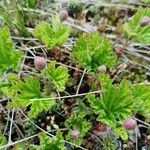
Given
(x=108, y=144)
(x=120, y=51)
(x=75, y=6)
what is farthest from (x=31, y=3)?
(x=108, y=144)

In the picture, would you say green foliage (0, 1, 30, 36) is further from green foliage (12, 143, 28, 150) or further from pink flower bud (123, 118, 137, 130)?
pink flower bud (123, 118, 137, 130)

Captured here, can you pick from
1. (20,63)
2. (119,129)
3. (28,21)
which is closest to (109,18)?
(28,21)

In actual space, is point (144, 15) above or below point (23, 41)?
above

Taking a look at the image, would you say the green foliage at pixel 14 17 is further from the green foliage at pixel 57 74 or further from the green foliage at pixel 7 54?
the green foliage at pixel 57 74

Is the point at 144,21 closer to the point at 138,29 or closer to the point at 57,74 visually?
the point at 138,29

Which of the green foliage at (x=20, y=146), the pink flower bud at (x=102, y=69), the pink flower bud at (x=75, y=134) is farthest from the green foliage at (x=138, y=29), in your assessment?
the green foliage at (x=20, y=146)

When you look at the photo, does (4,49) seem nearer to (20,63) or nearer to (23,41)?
(20,63)
